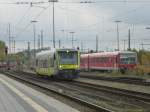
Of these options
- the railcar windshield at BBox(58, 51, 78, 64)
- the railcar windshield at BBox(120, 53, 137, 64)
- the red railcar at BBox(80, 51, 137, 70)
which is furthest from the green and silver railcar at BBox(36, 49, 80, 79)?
the railcar windshield at BBox(120, 53, 137, 64)

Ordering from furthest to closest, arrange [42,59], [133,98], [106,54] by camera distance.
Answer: [106,54] < [42,59] < [133,98]

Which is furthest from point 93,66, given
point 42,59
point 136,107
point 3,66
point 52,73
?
point 136,107

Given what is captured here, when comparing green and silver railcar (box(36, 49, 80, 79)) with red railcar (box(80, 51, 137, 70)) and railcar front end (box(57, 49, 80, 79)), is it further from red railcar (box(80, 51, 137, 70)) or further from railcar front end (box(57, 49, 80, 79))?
red railcar (box(80, 51, 137, 70))

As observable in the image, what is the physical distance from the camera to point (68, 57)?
49.0m

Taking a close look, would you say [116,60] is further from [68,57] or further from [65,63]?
[65,63]

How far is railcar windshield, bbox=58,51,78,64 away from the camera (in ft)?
159

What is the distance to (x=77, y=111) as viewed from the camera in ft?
63.4

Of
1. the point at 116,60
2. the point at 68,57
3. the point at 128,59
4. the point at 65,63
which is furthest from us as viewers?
the point at 128,59

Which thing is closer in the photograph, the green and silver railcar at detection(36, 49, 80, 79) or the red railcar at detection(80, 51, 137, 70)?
the green and silver railcar at detection(36, 49, 80, 79)

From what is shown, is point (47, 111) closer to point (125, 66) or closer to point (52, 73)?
point (52, 73)

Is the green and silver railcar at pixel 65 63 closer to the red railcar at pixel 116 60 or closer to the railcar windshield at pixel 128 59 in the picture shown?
the red railcar at pixel 116 60

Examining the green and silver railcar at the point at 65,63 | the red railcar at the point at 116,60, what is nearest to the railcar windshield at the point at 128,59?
the red railcar at the point at 116,60

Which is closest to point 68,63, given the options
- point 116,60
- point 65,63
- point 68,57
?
point 65,63

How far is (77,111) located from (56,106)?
2.42 metres
